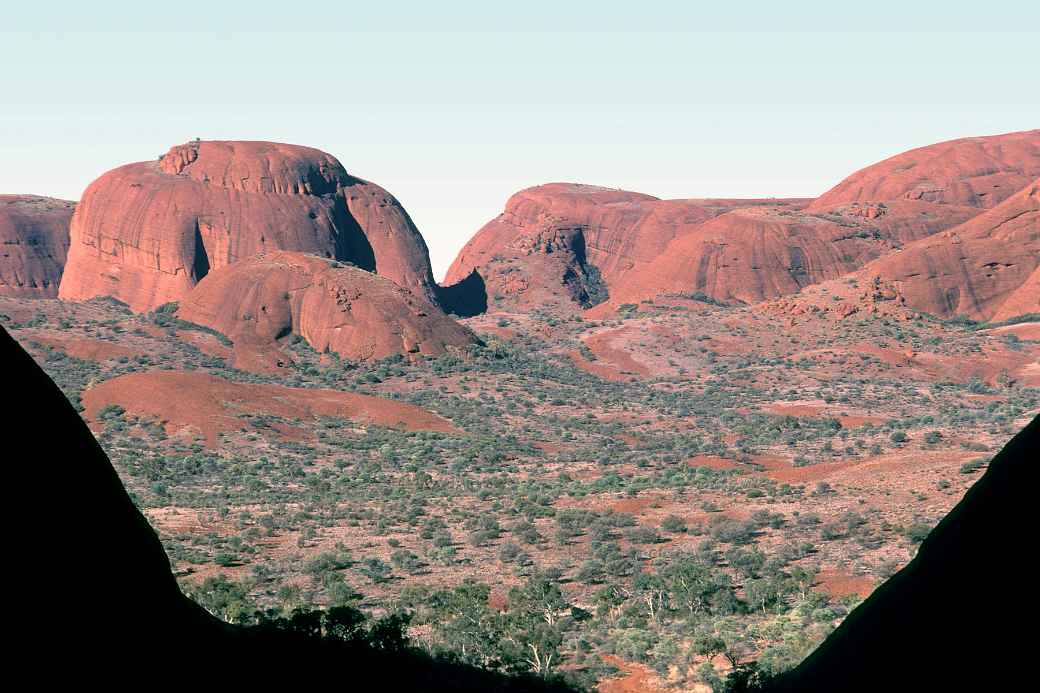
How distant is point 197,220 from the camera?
101m

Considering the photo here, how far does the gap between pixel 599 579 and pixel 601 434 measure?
102 ft

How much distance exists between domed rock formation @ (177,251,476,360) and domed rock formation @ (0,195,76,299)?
3955 centimetres

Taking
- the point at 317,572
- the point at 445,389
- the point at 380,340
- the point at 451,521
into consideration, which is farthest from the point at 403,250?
the point at 317,572

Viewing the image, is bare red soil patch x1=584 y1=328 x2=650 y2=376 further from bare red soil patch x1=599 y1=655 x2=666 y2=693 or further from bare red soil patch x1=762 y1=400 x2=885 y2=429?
bare red soil patch x1=599 y1=655 x2=666 y2=693

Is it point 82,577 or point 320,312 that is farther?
point 320,312

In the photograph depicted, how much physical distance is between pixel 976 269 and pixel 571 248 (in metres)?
53.1

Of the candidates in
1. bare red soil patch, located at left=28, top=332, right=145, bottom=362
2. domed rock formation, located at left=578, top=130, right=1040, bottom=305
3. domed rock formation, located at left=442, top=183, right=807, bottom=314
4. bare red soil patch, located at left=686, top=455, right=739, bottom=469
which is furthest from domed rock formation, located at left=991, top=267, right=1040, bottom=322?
bare red soil patch, located at left=28, top=332, right=145, bottom=362

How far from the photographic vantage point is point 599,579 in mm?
28969

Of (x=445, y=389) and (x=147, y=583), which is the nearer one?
(x=147, y=583)

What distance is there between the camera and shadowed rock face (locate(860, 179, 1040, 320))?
3467 inches

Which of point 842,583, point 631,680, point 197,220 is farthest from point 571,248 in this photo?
point 631,680

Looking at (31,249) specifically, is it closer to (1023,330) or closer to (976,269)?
(976,269)

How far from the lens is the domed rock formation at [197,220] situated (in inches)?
3930

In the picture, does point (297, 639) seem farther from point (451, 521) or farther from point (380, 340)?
point (380, 340)
